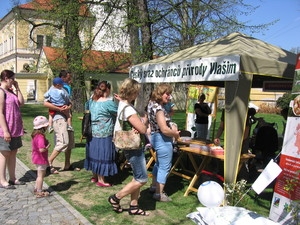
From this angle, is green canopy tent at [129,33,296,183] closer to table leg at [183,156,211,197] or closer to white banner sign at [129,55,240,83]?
white banner sign at [129,55,240,83]

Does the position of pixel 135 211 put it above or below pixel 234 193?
below

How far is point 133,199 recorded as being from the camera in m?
4.28

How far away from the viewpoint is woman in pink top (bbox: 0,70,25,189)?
4.94 metres

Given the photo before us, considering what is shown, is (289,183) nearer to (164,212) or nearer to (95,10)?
(164,212)

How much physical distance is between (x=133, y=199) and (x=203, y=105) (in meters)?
5.66

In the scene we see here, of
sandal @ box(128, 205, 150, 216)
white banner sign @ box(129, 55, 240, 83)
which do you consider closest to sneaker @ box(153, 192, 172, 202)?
sandal @ box(128, 205, 150, 216)

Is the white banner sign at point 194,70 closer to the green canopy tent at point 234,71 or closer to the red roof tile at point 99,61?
the green canopy tent at point 234,71

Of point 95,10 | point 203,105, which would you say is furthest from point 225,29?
point 95,10

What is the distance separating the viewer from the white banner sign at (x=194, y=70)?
15.3 feet

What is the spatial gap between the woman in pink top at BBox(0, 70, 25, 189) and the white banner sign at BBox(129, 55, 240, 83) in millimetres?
2364

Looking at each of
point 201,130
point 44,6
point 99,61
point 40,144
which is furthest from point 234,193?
point 44,6

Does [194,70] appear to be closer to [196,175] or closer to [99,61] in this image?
[196,175]

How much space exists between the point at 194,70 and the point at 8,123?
9.45ft

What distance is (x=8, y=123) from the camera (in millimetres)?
5074
